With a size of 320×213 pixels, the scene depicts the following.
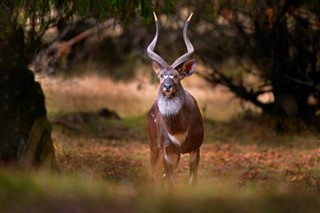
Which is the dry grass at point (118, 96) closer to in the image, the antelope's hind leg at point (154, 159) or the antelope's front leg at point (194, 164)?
the antelope's hind leg at point (154, 159)

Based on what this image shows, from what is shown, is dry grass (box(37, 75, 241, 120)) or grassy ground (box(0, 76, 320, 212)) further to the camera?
dry grass (box(37, 75, 241, 120))

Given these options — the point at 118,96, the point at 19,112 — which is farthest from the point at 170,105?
the point at 118,96

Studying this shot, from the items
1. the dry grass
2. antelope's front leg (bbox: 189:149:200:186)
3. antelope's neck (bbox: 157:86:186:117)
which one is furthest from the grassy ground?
antelope's neck (bbox: 157:86:186:117)

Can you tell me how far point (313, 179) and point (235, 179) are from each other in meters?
1.33

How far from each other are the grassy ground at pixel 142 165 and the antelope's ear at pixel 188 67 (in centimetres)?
149

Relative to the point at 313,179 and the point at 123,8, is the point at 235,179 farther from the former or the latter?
the point at 123,8

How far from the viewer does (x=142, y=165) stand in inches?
604

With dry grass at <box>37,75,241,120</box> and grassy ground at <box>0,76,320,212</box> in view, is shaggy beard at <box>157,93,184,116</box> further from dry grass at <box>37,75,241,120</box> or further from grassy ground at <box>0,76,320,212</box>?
dry grass at <box>37,75,241,120</box>

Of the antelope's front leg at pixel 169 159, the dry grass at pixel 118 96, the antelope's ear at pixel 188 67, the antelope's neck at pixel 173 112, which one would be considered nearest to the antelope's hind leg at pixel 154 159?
the antelope's front leg at pixel 169 159

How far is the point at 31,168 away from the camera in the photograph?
11812 millimetres

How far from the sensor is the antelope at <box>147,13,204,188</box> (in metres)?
12.3

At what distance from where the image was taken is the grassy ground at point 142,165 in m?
7.94

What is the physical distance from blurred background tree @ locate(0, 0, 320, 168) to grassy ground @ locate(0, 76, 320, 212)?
2.35ft

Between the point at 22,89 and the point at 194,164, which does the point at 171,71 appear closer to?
the point at 194,164
